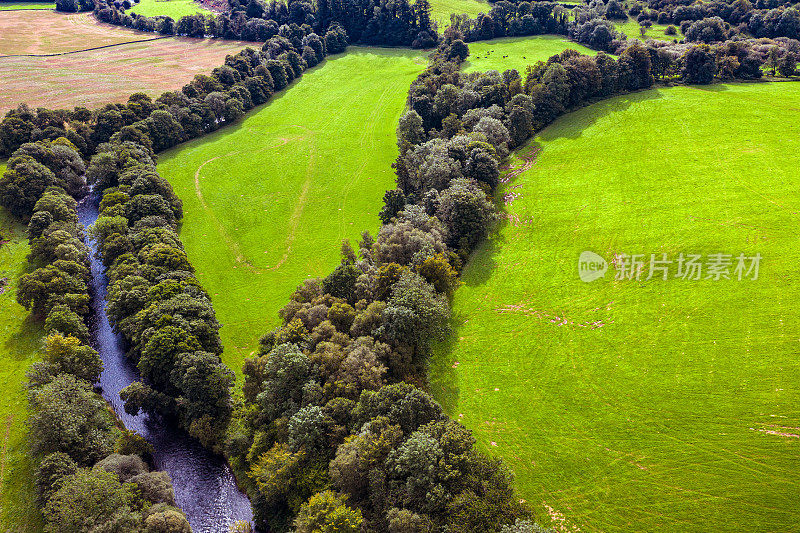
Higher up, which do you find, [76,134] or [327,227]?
[76,134]

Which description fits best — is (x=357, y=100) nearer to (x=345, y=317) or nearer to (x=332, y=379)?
(x=345, y=317)

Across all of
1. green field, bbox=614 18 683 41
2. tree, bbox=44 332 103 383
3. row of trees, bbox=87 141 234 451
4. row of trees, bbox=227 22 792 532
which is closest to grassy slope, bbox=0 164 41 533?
tree, bbox=44 332 103 383

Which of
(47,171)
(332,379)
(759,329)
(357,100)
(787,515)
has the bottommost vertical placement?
(787,515)

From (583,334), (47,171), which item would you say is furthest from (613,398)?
(47,171)

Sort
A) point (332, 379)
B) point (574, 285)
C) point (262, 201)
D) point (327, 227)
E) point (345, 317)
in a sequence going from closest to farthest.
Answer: point (332, 379)
point (345, 317)
point (574, 285)
point (327, 227)
point (262, 201)

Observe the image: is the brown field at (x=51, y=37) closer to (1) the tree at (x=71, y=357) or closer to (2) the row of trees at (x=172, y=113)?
(2) the row of trees at (x=172, y=113)

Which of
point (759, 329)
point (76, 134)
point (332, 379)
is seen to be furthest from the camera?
point (76, 134)

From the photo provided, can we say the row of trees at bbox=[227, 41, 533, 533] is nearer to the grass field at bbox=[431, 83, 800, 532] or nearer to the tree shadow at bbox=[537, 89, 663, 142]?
the grass field at bbox=[431, 83, 800, 532]
